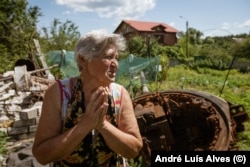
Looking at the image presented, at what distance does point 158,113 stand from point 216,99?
1.11m

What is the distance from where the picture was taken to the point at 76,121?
2.10m

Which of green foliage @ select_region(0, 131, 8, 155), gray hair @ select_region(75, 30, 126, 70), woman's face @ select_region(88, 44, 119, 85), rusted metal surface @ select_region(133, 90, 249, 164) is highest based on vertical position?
gray hair @ select_region(75, 30, 126, 70)

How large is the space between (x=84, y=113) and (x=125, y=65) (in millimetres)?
10926

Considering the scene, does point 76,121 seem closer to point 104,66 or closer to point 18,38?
point 104,66

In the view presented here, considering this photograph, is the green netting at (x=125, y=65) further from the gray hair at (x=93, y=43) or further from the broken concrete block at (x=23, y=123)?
the gray hair at (x=93, y=43)

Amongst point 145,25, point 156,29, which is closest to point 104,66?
point 156,29

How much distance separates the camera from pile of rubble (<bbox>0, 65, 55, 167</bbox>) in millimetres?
6039

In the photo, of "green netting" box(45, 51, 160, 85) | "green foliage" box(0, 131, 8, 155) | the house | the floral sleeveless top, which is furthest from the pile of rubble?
the house

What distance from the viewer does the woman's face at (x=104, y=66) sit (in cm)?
212

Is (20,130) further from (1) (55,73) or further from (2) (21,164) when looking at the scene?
(1) (55,73)

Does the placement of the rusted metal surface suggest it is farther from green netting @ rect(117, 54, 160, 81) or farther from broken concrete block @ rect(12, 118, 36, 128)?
green netting @ rect(117, 54, 160, 81)

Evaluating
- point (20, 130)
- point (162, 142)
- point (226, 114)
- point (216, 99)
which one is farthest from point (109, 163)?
point (20, 130)

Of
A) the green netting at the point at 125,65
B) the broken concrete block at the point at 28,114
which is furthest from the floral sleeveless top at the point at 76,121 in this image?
the green netting at the point at 125,65

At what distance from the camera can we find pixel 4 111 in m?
8.75
